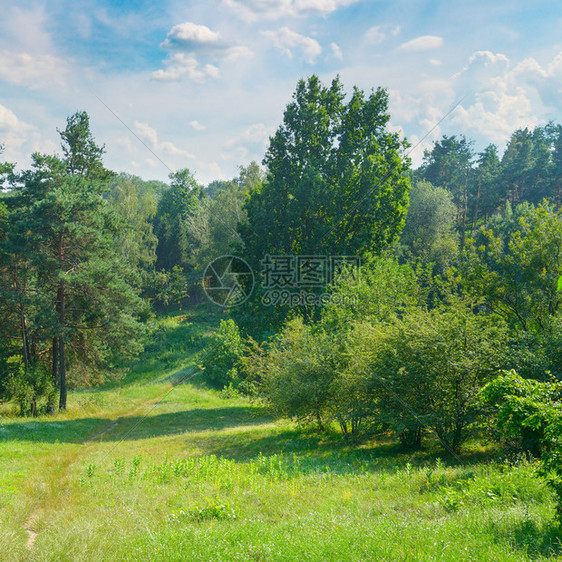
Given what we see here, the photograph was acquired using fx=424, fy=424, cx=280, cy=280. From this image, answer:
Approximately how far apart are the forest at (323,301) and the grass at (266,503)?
1.78 metres

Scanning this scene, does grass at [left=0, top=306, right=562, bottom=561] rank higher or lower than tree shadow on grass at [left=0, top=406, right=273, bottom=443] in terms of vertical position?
higher

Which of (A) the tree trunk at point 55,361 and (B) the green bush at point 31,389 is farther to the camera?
(A) the tree trunk at point 55,361

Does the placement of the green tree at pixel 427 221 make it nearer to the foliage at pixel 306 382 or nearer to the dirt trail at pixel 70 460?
the dirt trail at pixel 70 460

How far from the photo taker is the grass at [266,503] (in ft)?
20.5

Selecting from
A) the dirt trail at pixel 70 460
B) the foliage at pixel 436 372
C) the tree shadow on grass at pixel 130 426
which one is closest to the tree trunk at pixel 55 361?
the tree shadow on grass at pixel 130 426

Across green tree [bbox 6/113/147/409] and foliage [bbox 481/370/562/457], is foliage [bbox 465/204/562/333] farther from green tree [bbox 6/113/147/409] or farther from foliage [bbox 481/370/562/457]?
green tree [bbox 6/113/147/409]

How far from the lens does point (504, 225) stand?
158 ft

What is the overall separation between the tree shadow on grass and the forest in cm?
278

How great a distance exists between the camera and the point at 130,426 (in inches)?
902

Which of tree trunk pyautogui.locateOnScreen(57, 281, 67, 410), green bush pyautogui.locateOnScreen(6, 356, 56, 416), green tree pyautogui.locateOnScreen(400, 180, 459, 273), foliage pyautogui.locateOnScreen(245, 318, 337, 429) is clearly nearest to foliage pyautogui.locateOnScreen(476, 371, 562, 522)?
foliage pyautogui.locateOnScreen(245, 318, 337, 429)

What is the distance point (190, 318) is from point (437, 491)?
2020 inches

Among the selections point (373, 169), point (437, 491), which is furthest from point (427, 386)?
point (373, 169)

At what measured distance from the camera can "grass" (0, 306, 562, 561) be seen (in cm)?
626

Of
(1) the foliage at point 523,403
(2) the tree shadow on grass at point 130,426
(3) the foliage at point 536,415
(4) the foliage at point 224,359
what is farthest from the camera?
(4) the foliage at point 224,359
